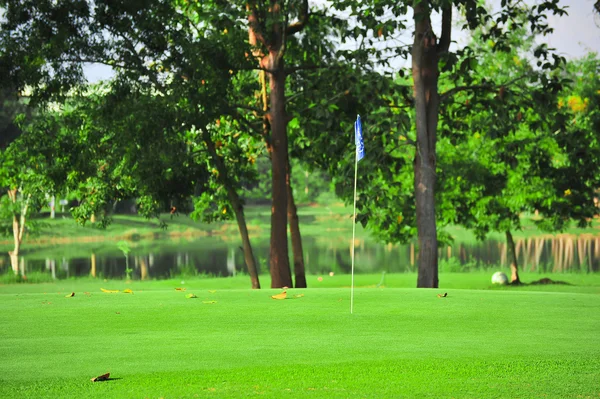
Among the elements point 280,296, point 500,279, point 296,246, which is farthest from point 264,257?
point 280,296

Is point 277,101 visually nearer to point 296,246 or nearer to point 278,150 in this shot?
point 278,150

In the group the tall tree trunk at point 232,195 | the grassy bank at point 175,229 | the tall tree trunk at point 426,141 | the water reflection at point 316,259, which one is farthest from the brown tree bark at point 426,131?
the grassy bank at point 175,229

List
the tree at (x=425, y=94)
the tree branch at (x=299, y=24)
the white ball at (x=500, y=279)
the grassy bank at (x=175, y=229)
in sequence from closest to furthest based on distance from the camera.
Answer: the tree at (x=425, y=94)
the tree branch at (x=299, y=24)
the white ball at (x=500, y=279)
the grassy bank at (x=175, y=229)

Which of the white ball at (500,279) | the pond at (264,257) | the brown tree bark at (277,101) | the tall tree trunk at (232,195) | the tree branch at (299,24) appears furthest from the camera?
the pond at (264,257)

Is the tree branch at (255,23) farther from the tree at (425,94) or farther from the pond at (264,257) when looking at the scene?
the pond at (264,257)

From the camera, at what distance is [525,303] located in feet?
38.9

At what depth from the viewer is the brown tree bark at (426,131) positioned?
19781 mm

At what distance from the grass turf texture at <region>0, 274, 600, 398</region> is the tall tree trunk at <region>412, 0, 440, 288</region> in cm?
757

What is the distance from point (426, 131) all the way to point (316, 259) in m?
27.7

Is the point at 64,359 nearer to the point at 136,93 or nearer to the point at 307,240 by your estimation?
the point at 136,93

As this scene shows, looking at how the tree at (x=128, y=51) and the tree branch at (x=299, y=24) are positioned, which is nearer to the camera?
the tree at (x=128, y=51)

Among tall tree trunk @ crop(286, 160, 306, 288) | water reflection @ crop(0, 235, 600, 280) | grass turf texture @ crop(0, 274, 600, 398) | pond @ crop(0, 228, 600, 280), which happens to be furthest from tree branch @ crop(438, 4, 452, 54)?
pond @ crop(0, 228, 600, 280)

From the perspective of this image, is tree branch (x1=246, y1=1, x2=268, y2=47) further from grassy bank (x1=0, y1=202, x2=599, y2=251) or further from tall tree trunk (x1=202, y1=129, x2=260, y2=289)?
grassy bank (x1=0, y1=202, x2=599, y2=251)

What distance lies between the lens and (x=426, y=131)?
65.4 ft
